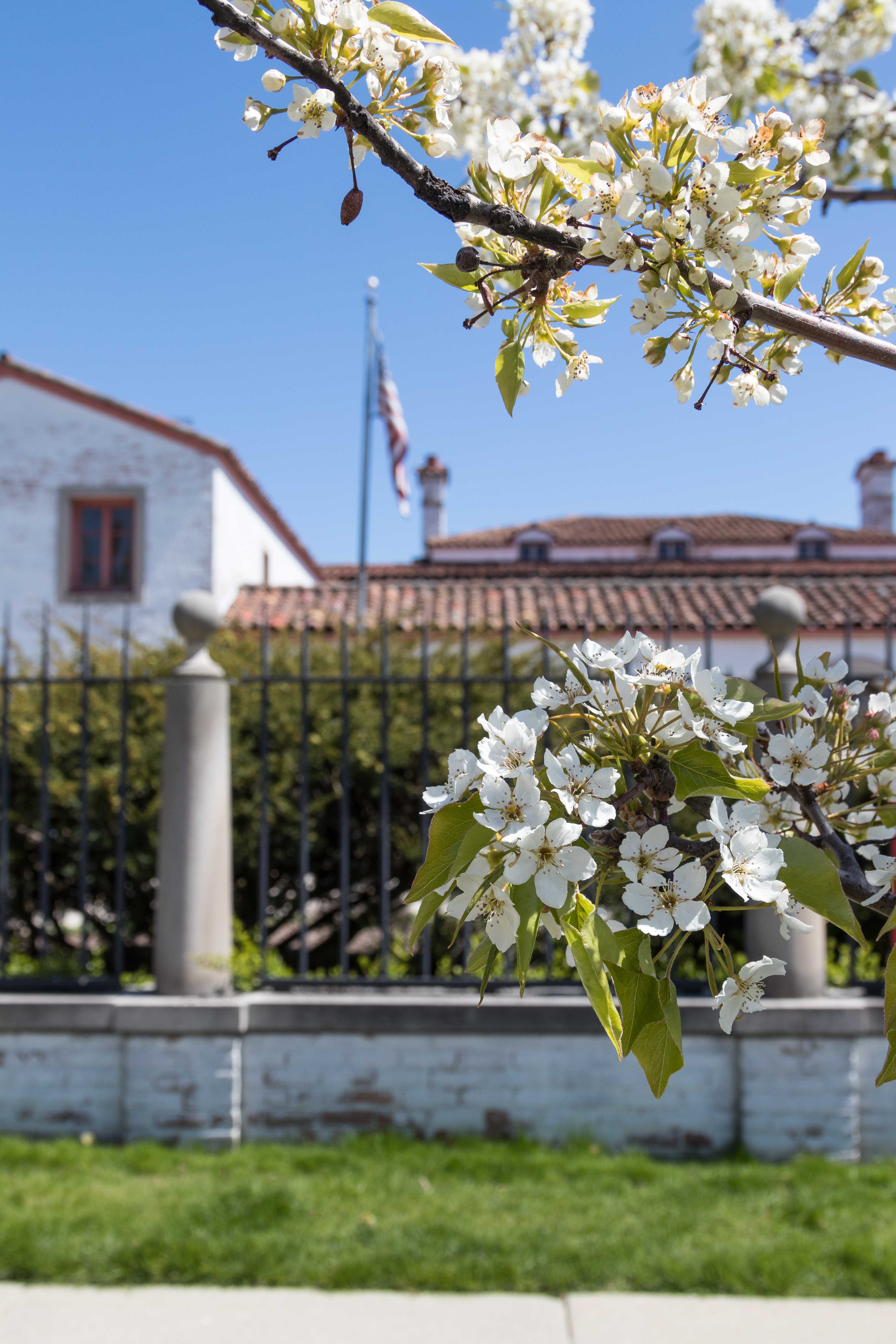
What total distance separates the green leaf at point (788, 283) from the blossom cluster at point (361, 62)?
1.40 feet

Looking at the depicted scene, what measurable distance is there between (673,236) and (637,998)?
0.83m

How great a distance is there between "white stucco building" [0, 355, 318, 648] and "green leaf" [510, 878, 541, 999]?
47.3ft

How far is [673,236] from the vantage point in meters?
1.12

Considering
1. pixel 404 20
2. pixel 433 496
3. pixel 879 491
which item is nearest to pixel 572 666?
pixel 404 20

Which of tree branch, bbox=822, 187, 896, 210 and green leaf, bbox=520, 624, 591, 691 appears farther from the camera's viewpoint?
tree branch, bbox=822, 187, 896, 210

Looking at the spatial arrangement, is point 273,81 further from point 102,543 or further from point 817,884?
point 102,543

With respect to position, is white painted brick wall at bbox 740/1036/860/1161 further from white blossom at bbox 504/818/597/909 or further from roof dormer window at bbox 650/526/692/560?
roof dormer window at bbox 650/526/692/560

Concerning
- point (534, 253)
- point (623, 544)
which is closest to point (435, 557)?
point (623, 544)

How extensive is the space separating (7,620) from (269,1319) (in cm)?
349

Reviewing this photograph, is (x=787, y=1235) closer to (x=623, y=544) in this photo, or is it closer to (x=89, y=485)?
(x=89, y=485)

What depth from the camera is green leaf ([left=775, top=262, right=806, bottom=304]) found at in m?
1.16

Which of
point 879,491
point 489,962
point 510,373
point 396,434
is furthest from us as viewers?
point 879,491

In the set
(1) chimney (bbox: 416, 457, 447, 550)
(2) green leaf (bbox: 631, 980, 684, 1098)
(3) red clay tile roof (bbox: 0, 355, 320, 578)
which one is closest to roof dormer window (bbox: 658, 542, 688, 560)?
(1) chimney (bbox: 416, 457, 447, 550)

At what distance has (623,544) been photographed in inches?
991
